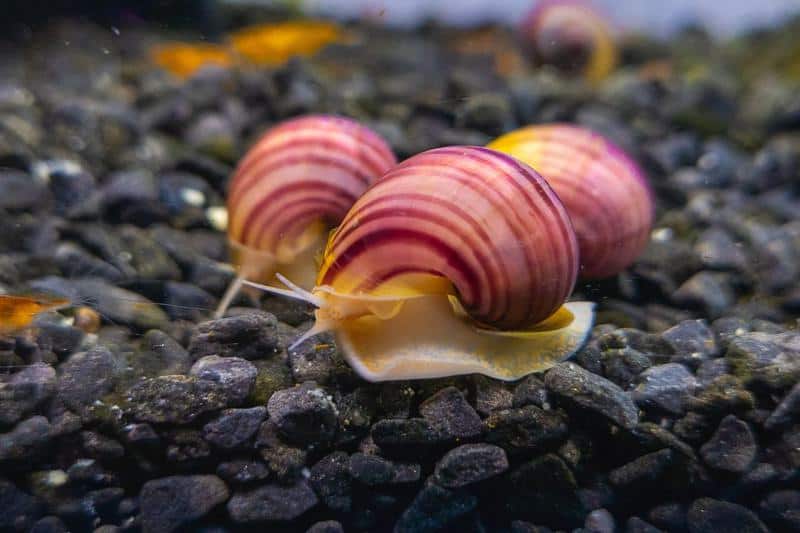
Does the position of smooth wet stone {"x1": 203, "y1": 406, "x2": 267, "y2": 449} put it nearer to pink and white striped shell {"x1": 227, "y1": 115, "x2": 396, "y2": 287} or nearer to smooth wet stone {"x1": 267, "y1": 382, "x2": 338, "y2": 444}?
smooth wet stone {"x1": 267, "y1": 382, "x2": 338, "y2": 444}

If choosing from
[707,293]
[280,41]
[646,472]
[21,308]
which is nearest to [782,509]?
[646,472]

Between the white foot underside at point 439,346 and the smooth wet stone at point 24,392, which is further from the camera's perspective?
the white foot underside at point 439,346

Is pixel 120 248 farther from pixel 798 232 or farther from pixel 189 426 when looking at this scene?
pixel 798 232

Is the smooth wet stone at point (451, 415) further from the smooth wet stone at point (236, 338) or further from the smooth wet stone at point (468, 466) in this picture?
the smooth wet stone at point (236, 338)

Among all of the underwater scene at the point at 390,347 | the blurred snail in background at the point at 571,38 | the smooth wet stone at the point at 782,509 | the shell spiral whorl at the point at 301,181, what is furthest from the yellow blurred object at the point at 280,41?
the smooth wet stone at the point at 782,509

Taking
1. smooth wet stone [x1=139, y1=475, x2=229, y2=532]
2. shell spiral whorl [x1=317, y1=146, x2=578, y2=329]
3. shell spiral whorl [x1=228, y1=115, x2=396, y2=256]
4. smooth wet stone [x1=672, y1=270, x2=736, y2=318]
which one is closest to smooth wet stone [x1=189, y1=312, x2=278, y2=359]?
shell spiral whorl [x1=317, y1=146, x2=578, y2=329]

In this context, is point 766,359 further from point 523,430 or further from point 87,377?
point 87,377
